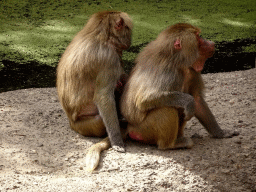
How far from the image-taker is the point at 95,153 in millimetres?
3500

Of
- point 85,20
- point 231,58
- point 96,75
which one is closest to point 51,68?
point 85,20

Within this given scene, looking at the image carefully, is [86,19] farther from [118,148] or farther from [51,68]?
[118,148]

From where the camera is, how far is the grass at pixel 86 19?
6.41 m

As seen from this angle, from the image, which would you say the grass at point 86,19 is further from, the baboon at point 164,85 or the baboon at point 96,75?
the baboon at point 164,85

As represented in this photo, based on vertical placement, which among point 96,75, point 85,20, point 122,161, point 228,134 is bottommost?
point 122,161

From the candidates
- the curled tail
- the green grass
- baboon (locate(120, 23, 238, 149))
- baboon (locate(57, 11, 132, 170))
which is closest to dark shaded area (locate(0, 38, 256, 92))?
the green grass

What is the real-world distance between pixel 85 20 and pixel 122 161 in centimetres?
443

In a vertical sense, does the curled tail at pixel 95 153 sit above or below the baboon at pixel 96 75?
below

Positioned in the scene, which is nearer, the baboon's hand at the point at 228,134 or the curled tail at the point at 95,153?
the curled tail at the point at 95,153

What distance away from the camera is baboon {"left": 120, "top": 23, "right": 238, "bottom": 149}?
3.48 m

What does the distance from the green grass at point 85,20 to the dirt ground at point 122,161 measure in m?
2.23

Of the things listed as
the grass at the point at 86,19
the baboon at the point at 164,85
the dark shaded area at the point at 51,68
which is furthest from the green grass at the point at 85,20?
the baboon at the point at 164,85

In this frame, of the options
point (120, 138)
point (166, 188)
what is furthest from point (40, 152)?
point (166, 188)

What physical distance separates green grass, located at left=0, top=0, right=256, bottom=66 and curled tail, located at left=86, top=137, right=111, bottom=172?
2649mm
